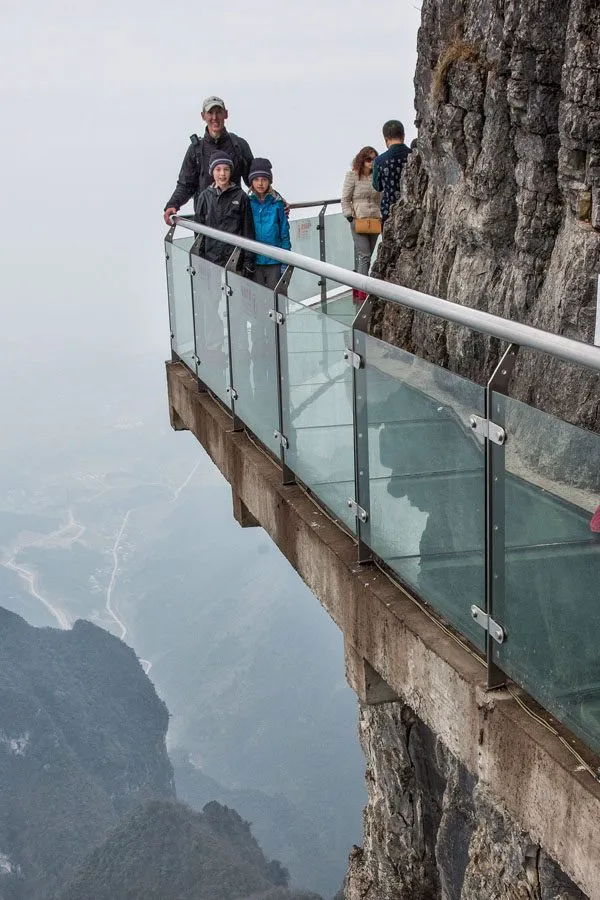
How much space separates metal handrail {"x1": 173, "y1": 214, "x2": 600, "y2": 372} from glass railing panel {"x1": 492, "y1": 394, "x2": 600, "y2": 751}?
204mm

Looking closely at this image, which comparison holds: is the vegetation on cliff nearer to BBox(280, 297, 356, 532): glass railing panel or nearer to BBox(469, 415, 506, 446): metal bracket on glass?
BBox(280, 297, 356, 532): glass railing panel

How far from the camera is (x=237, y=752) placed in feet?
579

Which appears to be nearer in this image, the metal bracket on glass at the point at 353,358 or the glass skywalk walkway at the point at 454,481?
the glass skywalk walkway at the point at 454,481

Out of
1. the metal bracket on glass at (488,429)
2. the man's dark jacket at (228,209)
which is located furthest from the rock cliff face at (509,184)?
the metal bracket on glass at (488,429)

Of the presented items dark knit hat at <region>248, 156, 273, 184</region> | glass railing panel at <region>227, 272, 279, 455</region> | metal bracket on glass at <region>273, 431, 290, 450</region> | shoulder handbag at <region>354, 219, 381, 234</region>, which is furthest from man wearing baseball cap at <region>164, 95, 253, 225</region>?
metal bracket on glass at <region>273, 431, 290, 450</region>

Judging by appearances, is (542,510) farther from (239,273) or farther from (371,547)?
(239,273)

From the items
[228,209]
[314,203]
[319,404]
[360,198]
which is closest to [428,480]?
[319,404]

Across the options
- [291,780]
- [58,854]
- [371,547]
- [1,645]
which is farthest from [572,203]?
[291,780]

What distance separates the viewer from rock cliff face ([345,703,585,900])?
25.7ft

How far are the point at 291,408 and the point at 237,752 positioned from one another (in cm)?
17727

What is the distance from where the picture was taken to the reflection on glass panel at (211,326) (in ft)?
24.9

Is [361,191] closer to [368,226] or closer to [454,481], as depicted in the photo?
[368,226]

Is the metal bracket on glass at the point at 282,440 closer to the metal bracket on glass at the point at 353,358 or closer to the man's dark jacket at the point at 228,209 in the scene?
the metal bracket on glass at the point at 353,358

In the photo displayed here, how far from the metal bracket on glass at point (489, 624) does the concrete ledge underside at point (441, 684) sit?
233 mm
